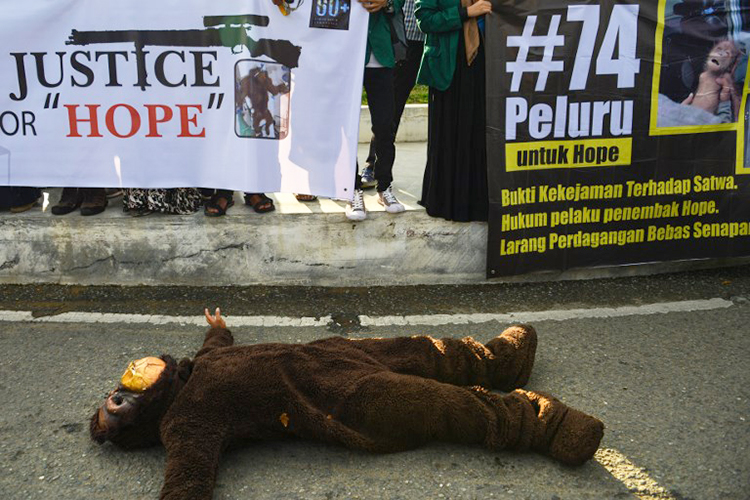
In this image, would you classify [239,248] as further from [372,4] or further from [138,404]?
[138,404]

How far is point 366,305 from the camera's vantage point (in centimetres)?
429

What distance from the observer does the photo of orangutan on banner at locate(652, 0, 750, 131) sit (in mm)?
4488

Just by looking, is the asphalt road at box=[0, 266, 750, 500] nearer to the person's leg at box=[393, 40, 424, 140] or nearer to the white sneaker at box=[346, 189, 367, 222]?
the white sneaker at box=[346, 189, 367, 222]

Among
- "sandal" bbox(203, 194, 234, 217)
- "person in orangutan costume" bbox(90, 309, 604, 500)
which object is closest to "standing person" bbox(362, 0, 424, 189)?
"sandal" bbox(203, 194, 234, 217)

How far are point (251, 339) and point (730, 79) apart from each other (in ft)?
11.1

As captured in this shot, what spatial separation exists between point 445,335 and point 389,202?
1089 millimetres

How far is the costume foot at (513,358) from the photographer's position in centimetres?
324

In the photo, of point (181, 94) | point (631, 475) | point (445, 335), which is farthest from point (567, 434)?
point (181, 94)

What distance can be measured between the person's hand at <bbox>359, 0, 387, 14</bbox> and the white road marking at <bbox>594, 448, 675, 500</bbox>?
9.23 ft

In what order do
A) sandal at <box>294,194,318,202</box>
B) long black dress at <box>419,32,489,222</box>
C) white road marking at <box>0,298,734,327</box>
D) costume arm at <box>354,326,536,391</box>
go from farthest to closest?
sandal at <box>294,194,318,202</box>
long black dress at <box>419,32,489,222</box>
white road marking at <box>0,298,734,327</box>
costume arm at <box>354,326,536,391</box>

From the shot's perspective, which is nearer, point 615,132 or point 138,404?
point 138,404

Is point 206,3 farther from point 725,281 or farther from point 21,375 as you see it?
point 725,281

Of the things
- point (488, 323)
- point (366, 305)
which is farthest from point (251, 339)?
point (488, 323)

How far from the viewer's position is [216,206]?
4551 millimetres
